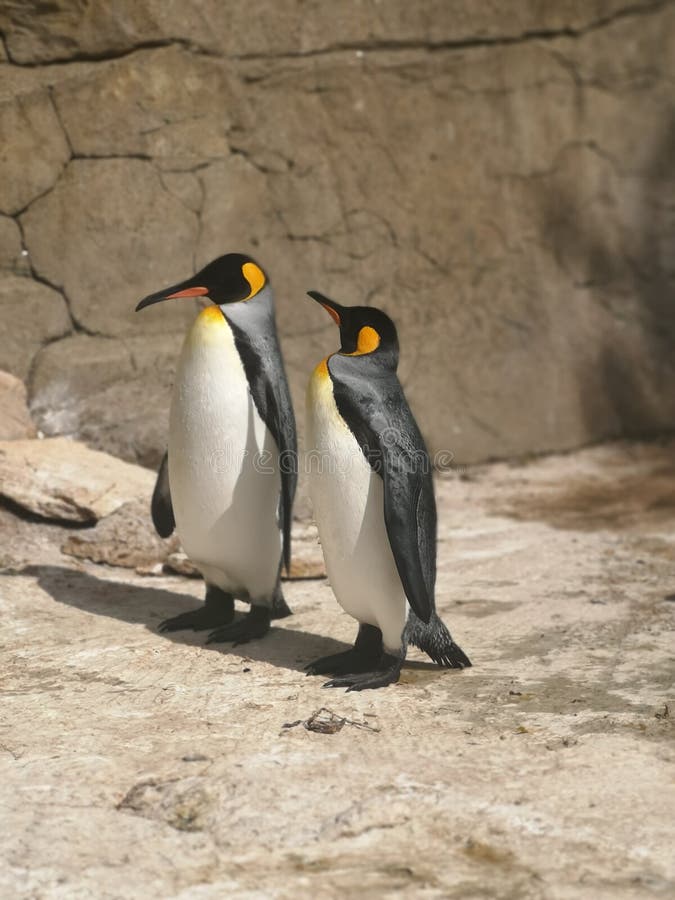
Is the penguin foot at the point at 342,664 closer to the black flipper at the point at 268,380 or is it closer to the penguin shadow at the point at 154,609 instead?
the penguin shadow at the point at 154,609

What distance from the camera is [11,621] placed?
4184 mm

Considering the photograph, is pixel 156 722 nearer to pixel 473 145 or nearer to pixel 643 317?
pixel 473 145

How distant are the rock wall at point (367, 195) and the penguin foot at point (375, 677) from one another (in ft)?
8.05

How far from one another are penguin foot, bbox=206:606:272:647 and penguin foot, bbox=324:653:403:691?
20.6 inches

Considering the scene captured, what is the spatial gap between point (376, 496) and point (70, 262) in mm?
2822

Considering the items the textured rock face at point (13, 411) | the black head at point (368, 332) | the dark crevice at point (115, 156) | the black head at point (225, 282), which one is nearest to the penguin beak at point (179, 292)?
the black head at point (225, 282)

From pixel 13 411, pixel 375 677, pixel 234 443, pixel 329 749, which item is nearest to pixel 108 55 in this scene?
pixel 13 411

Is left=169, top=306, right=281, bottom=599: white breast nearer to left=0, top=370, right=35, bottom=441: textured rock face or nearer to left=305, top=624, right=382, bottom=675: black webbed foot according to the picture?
left=305, top=624, right=382, bottom=675: black webbed foot

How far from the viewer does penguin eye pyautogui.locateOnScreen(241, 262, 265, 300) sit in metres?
4.14

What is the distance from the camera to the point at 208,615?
4266 mm

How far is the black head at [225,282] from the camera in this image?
13.6 feet

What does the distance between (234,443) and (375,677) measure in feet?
3.07

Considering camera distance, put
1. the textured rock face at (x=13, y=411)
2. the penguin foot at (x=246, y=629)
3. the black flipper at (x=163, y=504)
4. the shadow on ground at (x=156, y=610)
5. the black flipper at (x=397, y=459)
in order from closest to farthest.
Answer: the black flipper at (x=397, y=459) → the shadow on ground at (x=156, y=610) → the penguin foot at (x=246, y=629) → the black flipper at (x=163, y=504) → the textured rock face at (x=13, y=411)

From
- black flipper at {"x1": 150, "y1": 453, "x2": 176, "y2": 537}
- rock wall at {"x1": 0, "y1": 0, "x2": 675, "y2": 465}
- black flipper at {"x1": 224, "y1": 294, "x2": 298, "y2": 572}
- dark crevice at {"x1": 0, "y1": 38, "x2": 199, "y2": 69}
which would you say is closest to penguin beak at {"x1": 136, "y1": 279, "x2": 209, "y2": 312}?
black flipper at {"x1": 224, "y1": 294, "x2": 298, "y2": 572}
